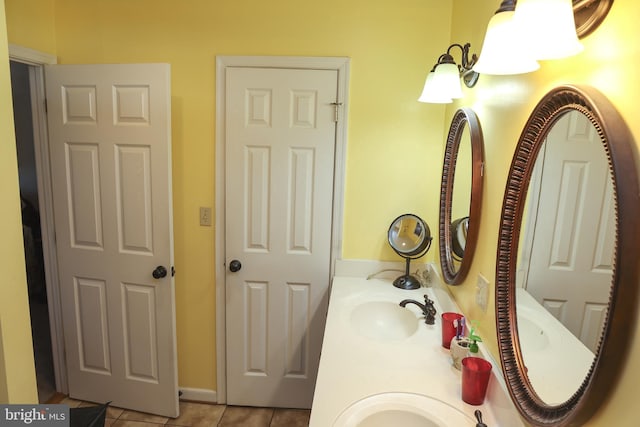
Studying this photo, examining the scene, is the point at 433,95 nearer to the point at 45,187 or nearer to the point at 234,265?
the point at 234,265

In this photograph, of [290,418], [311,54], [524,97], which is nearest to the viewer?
[524,97]

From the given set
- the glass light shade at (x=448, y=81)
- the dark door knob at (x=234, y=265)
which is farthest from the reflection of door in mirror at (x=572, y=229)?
the dark door knob at (x=234, y=265)

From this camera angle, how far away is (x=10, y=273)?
53.8 inches

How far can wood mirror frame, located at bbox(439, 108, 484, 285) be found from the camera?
142cm

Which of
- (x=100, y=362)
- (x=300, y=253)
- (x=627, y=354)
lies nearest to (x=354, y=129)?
(x=300, y=253)

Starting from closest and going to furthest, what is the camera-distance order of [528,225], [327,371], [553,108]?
[553,108]
[528,225]
[327,371]

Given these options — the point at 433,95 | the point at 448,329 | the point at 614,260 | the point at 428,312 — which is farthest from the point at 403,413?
the point at 433,95

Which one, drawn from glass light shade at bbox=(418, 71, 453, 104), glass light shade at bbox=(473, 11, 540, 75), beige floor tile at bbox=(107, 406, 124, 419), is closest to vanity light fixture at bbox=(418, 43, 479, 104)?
glass light shade at bbox=(418, 71, 453, 104)

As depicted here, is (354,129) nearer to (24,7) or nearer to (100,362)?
(24,7)

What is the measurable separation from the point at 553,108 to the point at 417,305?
3.50ft

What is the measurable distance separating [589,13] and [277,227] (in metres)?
1.68

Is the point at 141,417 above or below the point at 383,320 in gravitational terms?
below

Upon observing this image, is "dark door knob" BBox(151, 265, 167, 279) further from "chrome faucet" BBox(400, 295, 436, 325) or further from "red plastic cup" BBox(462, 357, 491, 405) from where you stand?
"red plastic cup" BBox(462, 357, 491, 405)

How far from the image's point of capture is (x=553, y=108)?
0.88m
